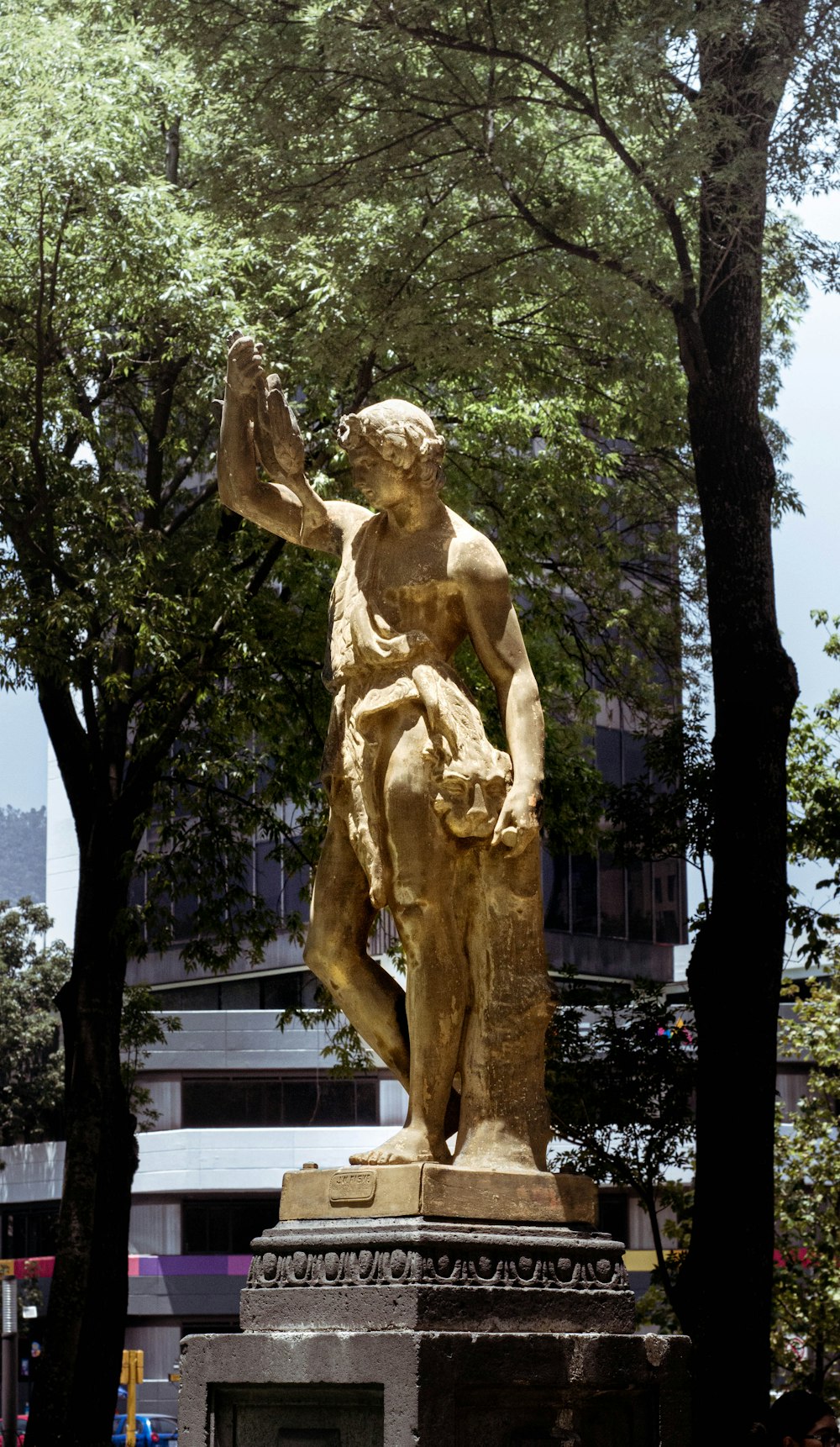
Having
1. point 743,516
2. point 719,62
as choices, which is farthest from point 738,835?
point 719,62

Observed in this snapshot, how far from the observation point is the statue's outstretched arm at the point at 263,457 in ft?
20.3

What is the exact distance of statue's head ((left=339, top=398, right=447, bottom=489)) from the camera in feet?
19.7

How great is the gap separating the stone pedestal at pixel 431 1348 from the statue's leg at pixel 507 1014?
0.31m

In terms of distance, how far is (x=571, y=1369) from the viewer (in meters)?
5.31

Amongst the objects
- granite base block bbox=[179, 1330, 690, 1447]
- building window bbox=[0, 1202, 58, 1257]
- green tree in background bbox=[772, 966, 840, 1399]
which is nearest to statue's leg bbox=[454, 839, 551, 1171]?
granite base block bbox=[179, 1330, 690, 1447]

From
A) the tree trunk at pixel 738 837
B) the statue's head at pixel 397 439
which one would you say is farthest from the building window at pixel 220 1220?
the statue's head at pixel 397 439

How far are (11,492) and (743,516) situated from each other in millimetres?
5927

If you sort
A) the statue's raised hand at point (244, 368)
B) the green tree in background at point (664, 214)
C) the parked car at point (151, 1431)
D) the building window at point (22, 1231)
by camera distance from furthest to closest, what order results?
the building window at point (22, 1231), the parked car at point (151, 1431), the green tree in background at point (664, 214), the statue's raised hand at point (244, 368)

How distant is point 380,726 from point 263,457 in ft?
3.31

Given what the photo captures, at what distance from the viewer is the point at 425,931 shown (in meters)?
5.74

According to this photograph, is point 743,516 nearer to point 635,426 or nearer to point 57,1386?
point 635,426

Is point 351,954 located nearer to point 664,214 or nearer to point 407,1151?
point 407,1151

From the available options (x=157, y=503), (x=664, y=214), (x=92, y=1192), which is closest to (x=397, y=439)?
(x=664, y=214)

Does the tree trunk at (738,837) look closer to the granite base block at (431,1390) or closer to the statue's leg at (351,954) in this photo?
the granite base block at (431,1390)
